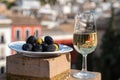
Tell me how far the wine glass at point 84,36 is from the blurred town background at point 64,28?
A: 1.58 metres

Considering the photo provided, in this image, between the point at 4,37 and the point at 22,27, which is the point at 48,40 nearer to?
the point at 4,37

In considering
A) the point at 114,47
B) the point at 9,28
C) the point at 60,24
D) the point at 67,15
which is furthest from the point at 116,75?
the point at 67,15

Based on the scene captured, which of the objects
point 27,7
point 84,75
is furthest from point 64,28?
point 84,75

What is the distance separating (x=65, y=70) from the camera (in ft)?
3.36

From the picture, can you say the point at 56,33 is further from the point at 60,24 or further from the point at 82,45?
the point at 82,45

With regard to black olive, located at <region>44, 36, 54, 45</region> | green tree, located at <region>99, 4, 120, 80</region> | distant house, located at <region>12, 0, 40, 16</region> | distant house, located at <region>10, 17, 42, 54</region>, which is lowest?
green tree, located at <region>99, 4, 120, 80</region>

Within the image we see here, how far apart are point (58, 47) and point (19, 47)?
0.35 ft

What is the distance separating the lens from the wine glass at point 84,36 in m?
1.07

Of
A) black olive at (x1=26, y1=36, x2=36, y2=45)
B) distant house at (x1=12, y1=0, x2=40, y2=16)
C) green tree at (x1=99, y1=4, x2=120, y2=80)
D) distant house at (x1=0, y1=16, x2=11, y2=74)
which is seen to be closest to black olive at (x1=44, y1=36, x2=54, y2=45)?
black olive at (x1=26, y1=36, x2=36, y2=45)

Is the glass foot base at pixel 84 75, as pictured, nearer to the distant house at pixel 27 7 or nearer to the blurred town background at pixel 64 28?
the blurred town background at pixel 64 28

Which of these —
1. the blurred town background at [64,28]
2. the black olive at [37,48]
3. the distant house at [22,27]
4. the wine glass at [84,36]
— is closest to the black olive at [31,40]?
the black olive at [37,48]

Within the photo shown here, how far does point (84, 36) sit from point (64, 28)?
730 inches

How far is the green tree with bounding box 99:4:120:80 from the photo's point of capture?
37.4 feet

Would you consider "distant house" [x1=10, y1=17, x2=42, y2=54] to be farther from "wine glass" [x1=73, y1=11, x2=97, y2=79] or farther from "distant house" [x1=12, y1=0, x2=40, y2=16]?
"wine glass" [x1=73, y1=11, x2=97, y2=79]
